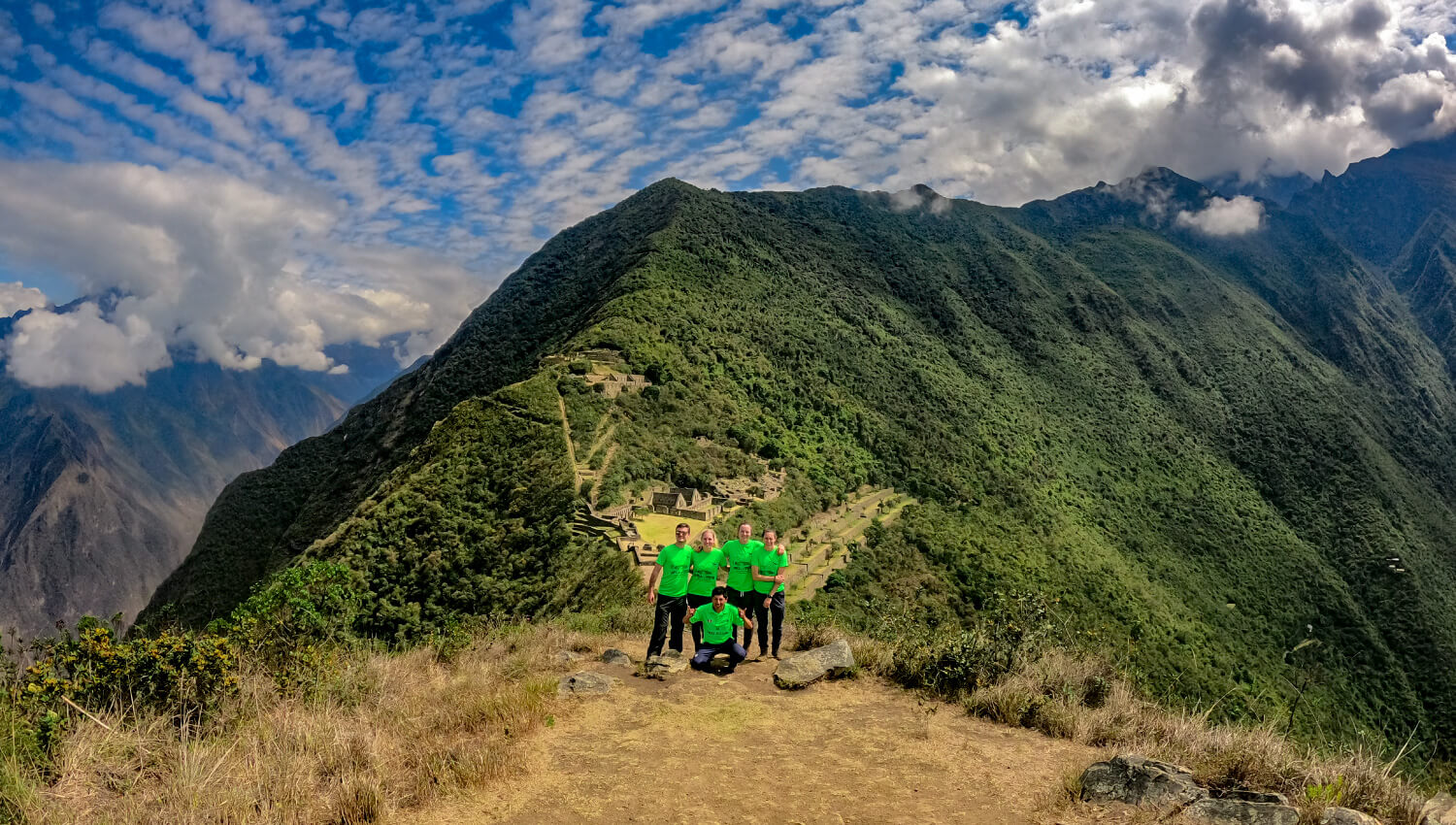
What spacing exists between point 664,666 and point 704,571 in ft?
4.54

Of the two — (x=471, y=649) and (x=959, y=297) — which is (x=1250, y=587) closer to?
(x=959, y=297)

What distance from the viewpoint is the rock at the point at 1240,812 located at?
5008mm

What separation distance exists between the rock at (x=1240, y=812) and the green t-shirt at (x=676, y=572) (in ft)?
20.0

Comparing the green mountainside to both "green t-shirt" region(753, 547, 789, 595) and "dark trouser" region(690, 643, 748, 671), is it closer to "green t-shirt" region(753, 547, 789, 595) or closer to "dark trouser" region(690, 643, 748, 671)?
"green t-shirt" region(753, 547, 789, 595)

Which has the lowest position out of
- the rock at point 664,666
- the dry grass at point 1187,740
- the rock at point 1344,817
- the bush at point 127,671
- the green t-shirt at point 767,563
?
the rock at point 664,666

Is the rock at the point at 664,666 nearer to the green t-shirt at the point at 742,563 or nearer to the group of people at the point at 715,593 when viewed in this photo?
the group of people at the point at 715,593

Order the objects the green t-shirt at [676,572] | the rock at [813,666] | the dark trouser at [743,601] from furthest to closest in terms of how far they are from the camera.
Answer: the dark trouser at [743,601], the green t-shirt at [676,572], the rock at [813,666]

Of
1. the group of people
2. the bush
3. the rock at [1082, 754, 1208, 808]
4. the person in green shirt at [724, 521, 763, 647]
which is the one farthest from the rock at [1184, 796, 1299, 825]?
the bush

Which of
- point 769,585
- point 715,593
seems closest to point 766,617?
point 769,585

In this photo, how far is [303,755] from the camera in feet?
18.2

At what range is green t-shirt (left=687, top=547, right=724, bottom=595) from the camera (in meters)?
9.59

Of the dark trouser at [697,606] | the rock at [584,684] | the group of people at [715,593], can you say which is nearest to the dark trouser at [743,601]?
the group of people at [715,593]

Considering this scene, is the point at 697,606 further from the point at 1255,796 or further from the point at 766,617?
the point at 1255,796

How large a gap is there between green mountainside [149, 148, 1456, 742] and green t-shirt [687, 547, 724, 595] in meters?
5.59
